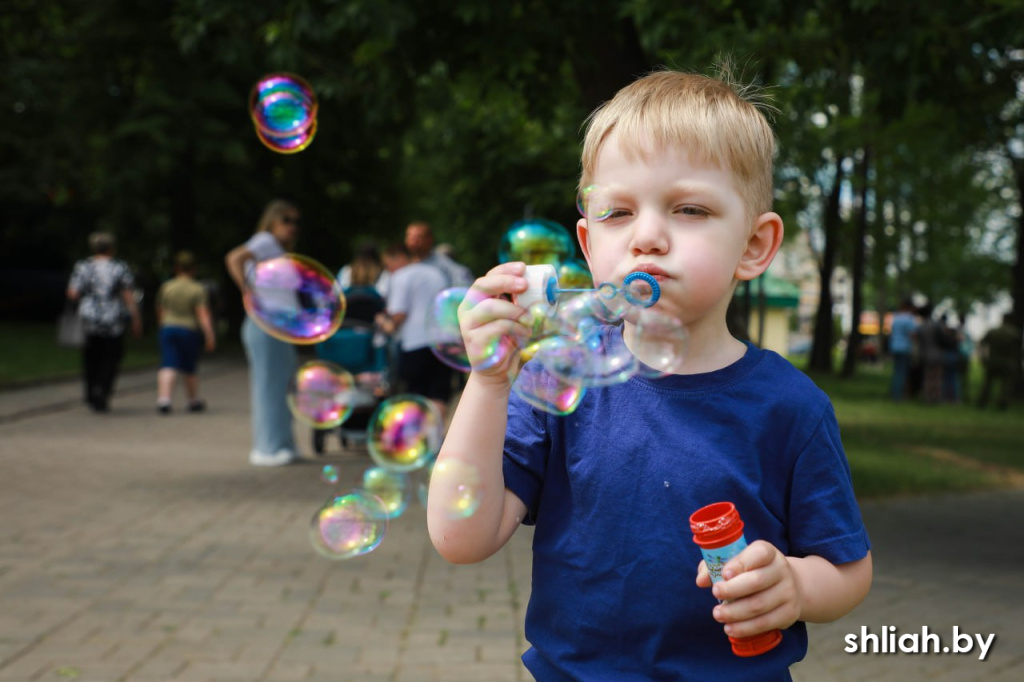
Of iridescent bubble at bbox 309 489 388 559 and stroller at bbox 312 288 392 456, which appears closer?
iridescent bubble at bbox 309 489 388 559

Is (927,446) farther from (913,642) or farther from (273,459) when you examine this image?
(913,642)

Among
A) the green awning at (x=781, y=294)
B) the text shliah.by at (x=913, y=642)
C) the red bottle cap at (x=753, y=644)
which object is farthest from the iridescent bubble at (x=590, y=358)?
the green awning at (x=781, y=294)

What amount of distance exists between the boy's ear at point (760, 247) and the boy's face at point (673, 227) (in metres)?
0.08

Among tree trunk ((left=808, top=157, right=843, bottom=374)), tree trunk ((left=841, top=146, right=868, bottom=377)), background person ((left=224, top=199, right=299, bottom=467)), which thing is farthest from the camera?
tree trunk ((left=841, top=146, right=868, bottom=377))

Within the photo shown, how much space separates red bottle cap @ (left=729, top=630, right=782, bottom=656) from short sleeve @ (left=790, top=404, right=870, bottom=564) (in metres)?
0.18

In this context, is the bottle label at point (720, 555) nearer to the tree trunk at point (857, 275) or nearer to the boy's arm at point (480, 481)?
the boy's arm at point (480, 481)

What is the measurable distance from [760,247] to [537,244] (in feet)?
6.46

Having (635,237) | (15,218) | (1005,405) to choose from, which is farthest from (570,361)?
(15,218)

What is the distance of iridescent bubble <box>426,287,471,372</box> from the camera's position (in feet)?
10.3

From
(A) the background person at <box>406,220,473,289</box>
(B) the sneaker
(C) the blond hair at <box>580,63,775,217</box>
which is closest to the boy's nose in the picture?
(C) the blond hair at <box>580,63,775,217</box>

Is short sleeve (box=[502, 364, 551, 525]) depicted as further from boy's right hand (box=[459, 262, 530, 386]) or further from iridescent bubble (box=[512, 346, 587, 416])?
boy's right hand (box=[459, 262, 530, 386])

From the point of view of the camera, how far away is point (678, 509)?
1.90m

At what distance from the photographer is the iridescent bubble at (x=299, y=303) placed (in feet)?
15.6

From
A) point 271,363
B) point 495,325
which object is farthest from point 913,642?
point 271,363
